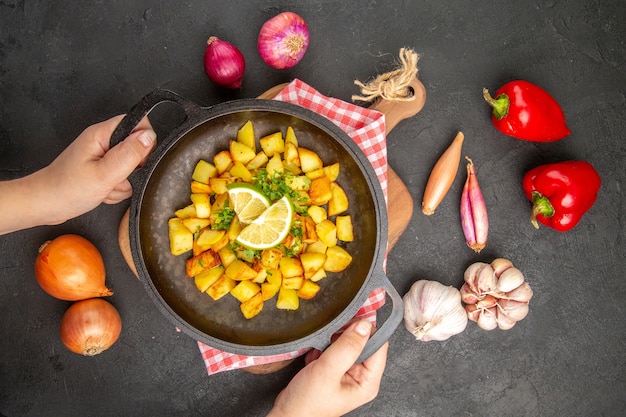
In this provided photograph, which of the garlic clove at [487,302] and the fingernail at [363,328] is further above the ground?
the fingernail at [363,328]

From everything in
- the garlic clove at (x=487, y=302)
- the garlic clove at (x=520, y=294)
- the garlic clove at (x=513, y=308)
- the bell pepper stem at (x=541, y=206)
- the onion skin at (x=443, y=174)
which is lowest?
the garlic clove at (x=513, y=308)

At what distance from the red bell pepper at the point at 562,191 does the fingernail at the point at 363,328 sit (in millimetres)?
761

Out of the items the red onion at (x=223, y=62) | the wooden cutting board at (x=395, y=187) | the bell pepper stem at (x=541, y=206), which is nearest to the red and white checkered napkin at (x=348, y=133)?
the wooden cutting board at (x=395, y=187)

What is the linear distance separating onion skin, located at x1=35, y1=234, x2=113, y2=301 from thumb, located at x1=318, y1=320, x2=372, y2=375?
2.78 ft

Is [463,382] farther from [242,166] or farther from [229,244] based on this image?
[242,166]

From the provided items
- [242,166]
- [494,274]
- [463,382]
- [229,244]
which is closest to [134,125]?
[242,166]

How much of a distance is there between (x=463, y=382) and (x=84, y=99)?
180 cm

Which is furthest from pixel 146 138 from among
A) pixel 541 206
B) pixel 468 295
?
pixel 541 206

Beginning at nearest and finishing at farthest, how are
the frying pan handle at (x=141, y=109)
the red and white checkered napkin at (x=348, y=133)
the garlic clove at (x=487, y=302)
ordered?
1. the frying pan handle at (x=141, y=109)
2. the red and white checkered napkin at (x=348, y=133)
3. the garlic clove at (x=487, y=302)

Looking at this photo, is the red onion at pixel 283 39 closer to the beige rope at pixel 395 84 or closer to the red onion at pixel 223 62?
the red onion at pixel 223 62

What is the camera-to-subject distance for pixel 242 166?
173 cm

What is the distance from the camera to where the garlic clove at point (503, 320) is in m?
1.92

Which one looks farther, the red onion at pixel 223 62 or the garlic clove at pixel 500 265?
the garlic clove at pixel 500 265

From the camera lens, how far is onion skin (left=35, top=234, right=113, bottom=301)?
1817 millimetres
